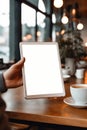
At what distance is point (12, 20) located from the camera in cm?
511

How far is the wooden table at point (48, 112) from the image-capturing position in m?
1.01

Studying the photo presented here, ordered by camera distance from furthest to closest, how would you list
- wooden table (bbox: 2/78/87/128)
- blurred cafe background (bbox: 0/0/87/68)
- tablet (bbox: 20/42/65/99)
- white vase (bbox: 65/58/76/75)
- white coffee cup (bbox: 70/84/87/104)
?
blurred cafe background (bbox: 0/0/87/68), white vase (bbox: 65/58/76/75), tablet (bbox: 20/42/65/99), white coffee cup (bbox: 70/84/87/104), wooden table (bbox: 2/78/87/128)

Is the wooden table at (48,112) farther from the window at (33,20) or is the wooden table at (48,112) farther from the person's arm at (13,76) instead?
the window at (33,20)

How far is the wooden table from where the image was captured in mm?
1005

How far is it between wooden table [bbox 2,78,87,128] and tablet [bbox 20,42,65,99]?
6 centimetres

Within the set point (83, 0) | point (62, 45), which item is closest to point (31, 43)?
point (62, 45)

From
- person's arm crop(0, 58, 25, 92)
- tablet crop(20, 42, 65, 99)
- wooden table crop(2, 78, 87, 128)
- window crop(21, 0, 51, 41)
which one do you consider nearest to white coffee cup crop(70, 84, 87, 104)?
wooden table crop(2, 78, 87, 128)

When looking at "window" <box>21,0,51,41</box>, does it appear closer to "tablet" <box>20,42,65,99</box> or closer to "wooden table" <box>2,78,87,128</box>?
"tablet" <box>20,42,65,99</box>

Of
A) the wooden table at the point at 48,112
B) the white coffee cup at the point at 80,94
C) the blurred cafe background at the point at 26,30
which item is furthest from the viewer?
the blurred cafe background at the point at 26,30

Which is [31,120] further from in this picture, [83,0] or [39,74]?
[83,0]

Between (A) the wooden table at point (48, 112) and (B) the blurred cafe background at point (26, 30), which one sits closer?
(A) the wooden table at point (48, 112)

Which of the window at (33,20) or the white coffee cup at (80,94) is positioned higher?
the window at (33,20)

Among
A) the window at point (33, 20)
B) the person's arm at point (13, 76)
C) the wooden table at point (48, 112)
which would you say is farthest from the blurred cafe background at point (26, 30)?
the wooden table at point (48, 112)

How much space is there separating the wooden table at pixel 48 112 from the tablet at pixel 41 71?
6 cm
